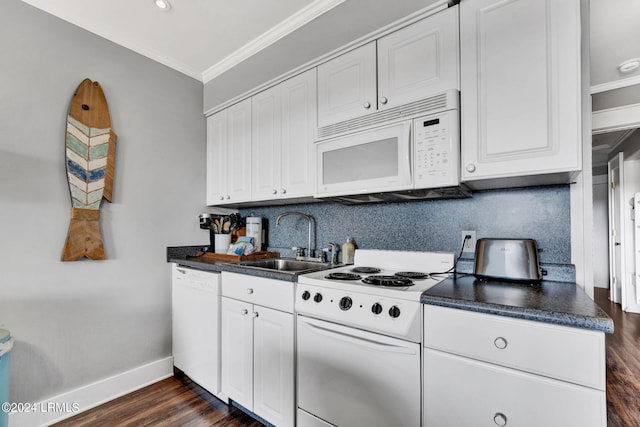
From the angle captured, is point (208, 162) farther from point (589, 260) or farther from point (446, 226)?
point (589, 260)

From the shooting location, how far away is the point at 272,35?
2078mm

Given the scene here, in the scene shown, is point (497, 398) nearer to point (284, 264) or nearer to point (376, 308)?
point (376, 308)

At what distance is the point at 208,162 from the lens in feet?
8.85

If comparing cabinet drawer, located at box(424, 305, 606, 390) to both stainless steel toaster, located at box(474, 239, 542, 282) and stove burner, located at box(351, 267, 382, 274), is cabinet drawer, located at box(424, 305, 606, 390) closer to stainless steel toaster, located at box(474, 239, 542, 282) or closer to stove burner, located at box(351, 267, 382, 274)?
stainless steel toaster, located at box(474, 239, 542, 282)

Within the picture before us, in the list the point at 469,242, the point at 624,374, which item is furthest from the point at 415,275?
the point at 624,374

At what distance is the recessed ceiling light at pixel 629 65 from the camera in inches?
99.9

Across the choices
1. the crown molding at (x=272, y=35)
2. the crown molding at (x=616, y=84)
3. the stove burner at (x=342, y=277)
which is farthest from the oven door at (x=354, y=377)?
the crown molding at (x=616, y=84)

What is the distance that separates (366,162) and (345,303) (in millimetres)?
788

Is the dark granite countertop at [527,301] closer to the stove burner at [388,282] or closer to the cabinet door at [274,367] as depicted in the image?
the stove burner at [388,282]

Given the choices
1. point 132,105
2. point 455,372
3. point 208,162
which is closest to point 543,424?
point 455,372

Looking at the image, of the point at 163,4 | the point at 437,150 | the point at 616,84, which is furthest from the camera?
the point at 616,84

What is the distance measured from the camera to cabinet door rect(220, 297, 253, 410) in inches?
68.6

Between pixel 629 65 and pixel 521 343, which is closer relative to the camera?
pixel 521 343

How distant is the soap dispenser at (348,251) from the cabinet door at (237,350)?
2.31 feet
